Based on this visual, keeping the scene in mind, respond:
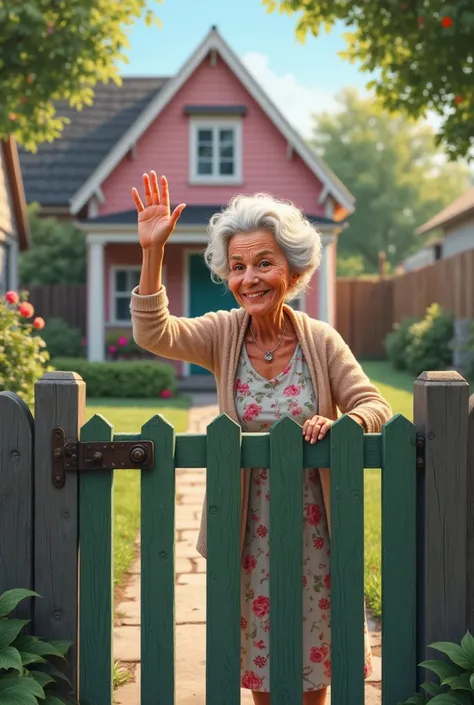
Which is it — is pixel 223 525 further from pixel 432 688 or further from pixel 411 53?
pixel 411 53

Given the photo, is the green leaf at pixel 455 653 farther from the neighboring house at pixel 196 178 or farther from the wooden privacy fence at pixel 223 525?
the neighboring house at pixel 196 178

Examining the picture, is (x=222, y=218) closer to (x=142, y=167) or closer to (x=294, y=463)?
(x=294, y=463)

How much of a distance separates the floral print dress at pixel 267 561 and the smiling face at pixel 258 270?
0.86 ft

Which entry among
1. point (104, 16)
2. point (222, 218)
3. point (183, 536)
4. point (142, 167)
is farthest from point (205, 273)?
point (222, 218)

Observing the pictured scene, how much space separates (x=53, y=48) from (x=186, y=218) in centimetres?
693

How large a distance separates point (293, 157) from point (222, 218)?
1654 centimetres

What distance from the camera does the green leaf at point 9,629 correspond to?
7.91 ft

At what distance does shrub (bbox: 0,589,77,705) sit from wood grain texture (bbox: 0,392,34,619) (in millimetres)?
80

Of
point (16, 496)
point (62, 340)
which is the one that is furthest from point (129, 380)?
point (16, 496)

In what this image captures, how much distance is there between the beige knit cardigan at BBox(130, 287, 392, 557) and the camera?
2.73m

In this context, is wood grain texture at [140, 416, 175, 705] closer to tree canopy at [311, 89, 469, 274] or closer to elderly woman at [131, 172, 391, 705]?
elderly woman at [131, 172, 391, 705]

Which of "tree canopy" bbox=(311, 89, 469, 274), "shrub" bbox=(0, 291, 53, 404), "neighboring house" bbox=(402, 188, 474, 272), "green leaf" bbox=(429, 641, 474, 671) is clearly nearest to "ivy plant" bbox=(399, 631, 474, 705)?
"green leaf" bbox=(429, 641, 474, 671)

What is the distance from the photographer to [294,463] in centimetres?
254

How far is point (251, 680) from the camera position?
2779mm
